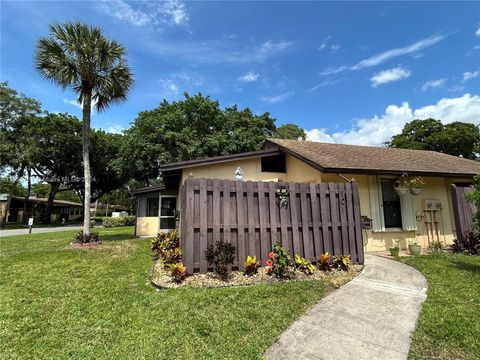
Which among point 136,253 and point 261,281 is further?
point 136,253

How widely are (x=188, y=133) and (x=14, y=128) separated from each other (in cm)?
1927

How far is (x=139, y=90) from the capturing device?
12516 mm

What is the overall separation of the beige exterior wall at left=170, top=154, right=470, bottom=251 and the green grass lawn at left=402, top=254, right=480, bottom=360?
243 centimetres

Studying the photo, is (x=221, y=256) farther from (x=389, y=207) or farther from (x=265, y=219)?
(x=389, y=207)

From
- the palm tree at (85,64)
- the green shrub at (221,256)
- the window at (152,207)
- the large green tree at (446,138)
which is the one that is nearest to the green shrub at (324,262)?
the green shrub at (221,256)

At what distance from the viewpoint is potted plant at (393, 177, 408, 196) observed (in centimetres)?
877

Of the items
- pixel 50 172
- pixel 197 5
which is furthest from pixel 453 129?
pixel 50 172

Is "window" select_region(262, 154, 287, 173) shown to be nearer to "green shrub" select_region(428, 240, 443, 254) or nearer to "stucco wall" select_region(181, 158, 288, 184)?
"stucco wall" select_region(181, 158, 288, 184)

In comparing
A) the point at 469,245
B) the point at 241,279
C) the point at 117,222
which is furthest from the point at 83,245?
the point at 117,222

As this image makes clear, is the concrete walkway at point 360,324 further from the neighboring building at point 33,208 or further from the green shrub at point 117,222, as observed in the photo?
the neighboring building at point 33,208

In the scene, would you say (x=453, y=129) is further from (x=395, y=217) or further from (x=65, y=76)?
(x=65, y=76)

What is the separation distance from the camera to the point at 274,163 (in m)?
11.5

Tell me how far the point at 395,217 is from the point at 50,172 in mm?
36394

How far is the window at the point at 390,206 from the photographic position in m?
8.95
